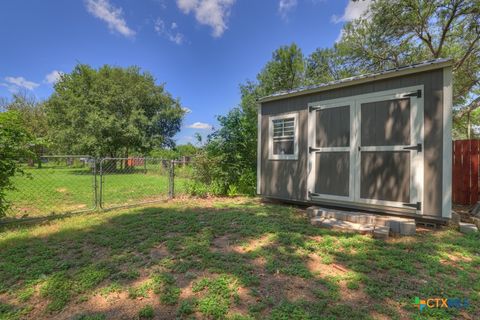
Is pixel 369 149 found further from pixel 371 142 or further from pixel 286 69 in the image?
pixel 286 69

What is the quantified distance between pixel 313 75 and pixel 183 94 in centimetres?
1140

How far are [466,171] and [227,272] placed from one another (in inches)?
253

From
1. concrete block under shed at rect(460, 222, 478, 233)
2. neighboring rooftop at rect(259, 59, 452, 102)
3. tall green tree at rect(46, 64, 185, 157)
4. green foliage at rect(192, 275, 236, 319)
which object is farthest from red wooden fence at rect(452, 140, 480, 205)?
tall green tree at rect(46, 64, 185, 157)

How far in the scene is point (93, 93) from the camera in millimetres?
16906

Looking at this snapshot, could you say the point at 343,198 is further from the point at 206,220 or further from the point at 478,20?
the point at 478,20

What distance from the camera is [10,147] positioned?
3.62 metres

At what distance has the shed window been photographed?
571 centimetres

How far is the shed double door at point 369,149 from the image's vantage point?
398 centimetres

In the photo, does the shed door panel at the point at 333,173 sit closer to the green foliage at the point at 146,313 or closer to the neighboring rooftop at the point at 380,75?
the neighboring rooftop at the point at 380,75

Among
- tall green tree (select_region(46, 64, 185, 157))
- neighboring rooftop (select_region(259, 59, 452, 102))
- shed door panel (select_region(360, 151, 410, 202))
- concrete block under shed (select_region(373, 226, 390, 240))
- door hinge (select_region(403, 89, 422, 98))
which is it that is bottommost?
concrete block under shed (select_region(373, 226, 390, 240))

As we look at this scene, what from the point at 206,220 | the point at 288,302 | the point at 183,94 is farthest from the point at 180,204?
the point at 183,94

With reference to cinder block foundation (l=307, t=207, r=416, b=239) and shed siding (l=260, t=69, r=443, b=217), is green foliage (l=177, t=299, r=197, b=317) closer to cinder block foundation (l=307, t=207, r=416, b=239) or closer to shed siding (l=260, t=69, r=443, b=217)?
cinder block foundation (l=307, t=207, r=416, b=239)

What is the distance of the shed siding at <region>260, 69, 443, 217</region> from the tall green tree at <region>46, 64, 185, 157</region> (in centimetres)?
1283

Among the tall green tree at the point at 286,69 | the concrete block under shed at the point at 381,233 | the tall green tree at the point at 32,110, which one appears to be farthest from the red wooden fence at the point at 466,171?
the tall green tree at the point at 32,110
